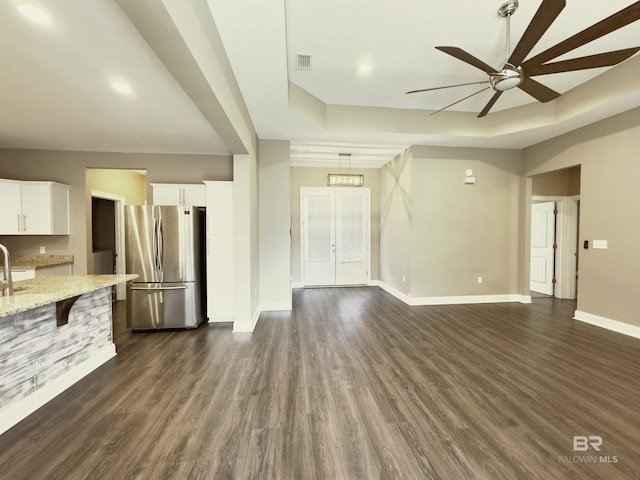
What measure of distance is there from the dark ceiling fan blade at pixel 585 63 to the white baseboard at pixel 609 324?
3404 mm

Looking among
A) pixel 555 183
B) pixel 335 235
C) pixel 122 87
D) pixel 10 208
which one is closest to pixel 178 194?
pixel 122 87

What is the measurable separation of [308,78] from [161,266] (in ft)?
10.6

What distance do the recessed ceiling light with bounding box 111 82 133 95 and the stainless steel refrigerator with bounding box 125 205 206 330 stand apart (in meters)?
1.47

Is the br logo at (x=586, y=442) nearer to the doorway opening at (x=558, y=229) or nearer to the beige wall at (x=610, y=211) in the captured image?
the beige wall at (x=610, y=211)

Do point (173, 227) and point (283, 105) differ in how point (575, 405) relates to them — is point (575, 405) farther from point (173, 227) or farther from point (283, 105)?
point (173, 227)

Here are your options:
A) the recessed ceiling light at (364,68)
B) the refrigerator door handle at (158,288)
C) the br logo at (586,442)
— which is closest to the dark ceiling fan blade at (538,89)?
the recessed ceiling light at (364,68)

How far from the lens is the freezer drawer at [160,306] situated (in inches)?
146

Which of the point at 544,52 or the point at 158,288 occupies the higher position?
the point at 544,52

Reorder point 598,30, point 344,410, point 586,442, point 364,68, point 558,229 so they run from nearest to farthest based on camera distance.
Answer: point 586,442
point 598,30
point 344,410
point 364,68
point 558,229

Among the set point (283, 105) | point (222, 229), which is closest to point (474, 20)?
point (283, 105)

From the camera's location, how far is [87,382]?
2.44 m

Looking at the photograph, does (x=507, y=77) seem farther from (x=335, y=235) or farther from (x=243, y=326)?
(x=335, y=235)

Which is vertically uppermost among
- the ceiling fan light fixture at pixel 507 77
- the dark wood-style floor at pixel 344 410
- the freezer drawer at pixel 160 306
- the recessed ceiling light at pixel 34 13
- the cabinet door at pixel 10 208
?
the recessed ceiling light at pixel 34 13

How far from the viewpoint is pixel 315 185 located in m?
6.61
